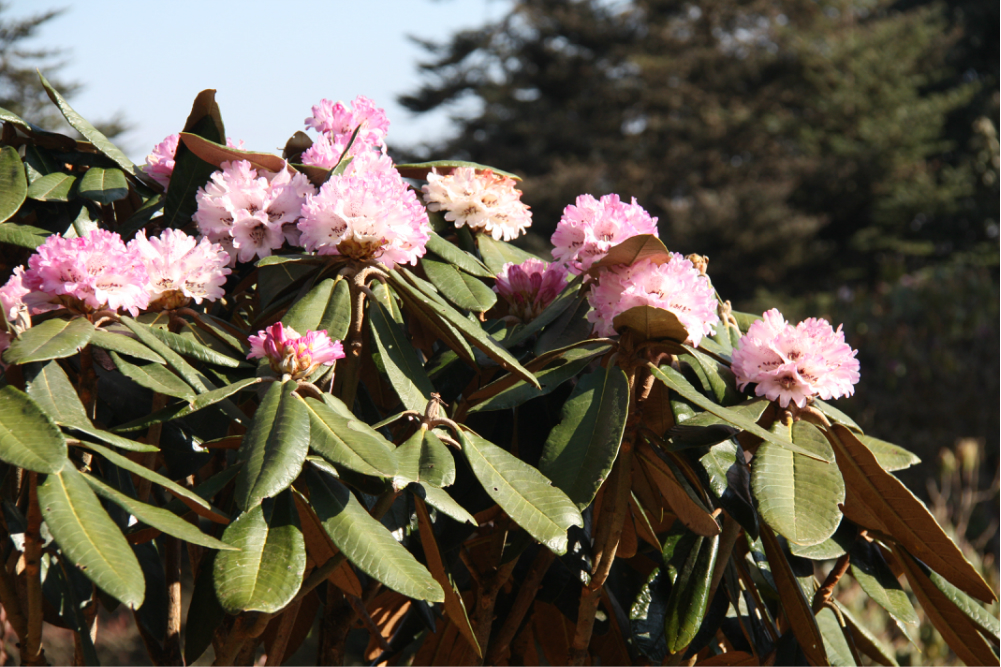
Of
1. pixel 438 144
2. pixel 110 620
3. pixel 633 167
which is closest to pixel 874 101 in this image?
pixel 633 167

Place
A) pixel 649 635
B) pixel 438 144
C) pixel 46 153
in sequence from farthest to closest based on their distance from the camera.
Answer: pixel 438 144, pixel 46 153, pixel 649 635

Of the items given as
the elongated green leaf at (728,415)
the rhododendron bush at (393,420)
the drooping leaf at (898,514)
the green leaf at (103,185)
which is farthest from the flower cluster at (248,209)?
the drooping leaf at (898,514)

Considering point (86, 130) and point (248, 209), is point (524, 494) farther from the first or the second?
point (86, 130)

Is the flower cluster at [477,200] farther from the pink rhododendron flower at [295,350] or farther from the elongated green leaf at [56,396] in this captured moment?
the elongated green leaf at [56,396]

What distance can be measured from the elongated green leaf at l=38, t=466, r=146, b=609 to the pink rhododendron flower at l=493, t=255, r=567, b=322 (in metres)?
0.62

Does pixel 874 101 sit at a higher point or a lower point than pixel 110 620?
lower

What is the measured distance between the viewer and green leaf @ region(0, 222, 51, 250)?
1.04 metres

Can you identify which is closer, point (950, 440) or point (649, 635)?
point (649, 635)

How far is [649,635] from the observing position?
44.9 inches

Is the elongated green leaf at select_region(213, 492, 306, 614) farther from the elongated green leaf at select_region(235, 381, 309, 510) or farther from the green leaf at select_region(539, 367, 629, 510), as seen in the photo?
the green leaf at select_region(539, 367, 629, 510)

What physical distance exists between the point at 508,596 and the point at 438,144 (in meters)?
19.3

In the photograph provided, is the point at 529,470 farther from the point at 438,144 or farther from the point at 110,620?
the point at 438,144

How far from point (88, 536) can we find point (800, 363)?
783mm

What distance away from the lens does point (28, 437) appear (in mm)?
728
